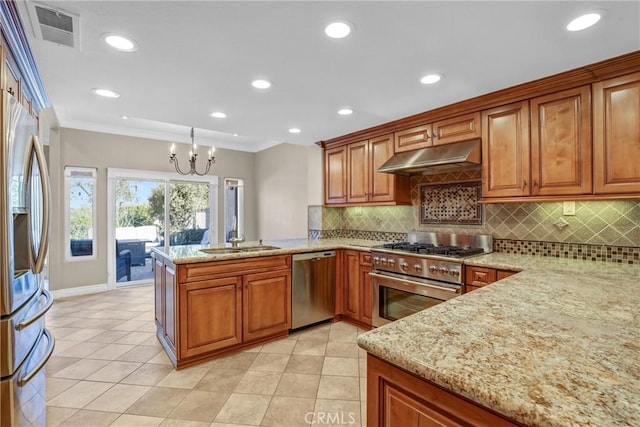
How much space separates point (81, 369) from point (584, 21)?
13.7 ft

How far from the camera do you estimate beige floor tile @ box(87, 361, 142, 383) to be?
8.02 feet

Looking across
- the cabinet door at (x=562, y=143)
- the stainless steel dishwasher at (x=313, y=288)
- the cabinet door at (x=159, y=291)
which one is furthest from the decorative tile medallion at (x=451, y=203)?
the cabinet door at (x=159, y=291)

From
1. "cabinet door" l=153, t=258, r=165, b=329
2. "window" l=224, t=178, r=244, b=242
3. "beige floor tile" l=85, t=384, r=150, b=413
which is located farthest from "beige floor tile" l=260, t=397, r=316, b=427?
"window" l=224, t=178, r=244, b=242

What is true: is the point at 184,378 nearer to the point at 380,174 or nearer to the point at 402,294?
the point at 402,294

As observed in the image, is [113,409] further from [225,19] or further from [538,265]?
[538,265]

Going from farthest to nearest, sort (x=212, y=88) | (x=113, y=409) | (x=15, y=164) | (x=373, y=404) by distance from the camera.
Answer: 1. (x=212, y=88)
2. (x=113, y=409)
3. (x=15, y=164)
4. (x=373, y=404)

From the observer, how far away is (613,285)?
65.7 inches

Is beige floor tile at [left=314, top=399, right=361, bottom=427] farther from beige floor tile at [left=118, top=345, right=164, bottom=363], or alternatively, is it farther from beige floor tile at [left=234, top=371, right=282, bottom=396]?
beige floor tile at [left=118, top=345, right=164, bottom=363]

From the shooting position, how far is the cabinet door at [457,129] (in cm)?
281

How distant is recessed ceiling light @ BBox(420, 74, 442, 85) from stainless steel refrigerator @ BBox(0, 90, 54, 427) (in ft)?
7.91

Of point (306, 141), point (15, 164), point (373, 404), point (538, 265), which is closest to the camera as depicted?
point (373, 404)

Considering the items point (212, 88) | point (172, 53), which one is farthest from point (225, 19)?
point (212, 88)

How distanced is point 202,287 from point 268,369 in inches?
34.8

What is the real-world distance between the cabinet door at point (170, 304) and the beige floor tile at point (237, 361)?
0.43 m
